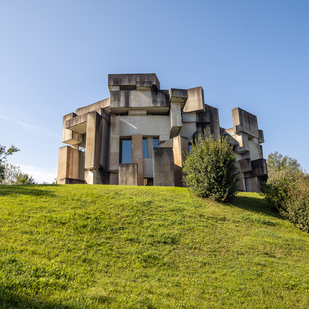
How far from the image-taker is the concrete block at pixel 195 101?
25.8m

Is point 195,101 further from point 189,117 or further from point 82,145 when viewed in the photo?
point 82,145

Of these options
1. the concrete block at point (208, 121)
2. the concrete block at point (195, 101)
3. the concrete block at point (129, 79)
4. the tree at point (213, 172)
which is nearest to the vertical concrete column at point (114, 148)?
the concrete block at point (129, 79)

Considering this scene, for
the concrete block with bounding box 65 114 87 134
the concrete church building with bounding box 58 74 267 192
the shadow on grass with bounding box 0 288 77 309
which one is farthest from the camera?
the concrete block with bounding box 65 114 87 134

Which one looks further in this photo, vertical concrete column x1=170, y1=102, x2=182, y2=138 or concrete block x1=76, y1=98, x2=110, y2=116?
concrete block x1=76, y1=98, x2=110, y2=116

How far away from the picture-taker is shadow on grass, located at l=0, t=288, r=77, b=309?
14.4 ft

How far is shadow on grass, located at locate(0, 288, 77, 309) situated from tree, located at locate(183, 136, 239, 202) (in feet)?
32.0

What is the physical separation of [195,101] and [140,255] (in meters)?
20.9

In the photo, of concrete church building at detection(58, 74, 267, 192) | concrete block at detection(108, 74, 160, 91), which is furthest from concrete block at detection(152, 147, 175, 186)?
concrete block at detection(108, 74, 160, 91)

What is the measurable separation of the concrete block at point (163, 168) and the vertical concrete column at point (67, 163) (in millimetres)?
10003

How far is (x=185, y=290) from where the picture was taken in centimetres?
590

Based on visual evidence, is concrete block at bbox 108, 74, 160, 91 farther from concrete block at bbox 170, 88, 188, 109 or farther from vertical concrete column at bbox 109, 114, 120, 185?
vertical concrete column at bbox 109, 114, 120, 185

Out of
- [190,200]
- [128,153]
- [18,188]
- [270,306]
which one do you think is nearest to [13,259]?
[270,306]

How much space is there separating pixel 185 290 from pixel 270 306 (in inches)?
71.2

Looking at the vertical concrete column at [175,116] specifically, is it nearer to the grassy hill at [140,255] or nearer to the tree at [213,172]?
the tree at [213,172]
